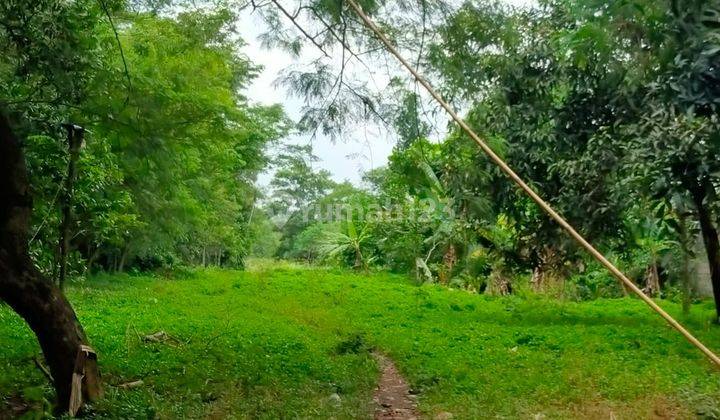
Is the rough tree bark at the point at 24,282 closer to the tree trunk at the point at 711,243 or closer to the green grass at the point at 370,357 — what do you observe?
the green grass at the point at 370,357

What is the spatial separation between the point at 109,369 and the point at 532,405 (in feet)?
13.0

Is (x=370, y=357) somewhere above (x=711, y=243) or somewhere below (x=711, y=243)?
below

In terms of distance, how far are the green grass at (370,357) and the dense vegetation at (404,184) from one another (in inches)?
2.0

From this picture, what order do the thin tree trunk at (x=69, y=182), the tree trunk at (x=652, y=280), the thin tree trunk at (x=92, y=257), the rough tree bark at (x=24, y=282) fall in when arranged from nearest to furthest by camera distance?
the rough tree bark at (x=24, y=282) < the thin tree trunk at (x=69, y=182) < the thin tree trunk at (x=92, y=257) < the tree trunk at (x=652, y=280)

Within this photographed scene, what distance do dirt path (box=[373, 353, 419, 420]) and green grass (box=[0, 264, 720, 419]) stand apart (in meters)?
0.13

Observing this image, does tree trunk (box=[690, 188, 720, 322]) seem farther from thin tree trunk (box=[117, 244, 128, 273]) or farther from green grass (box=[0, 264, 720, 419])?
thin tree trunk (box=[117, 244, 128, 273])

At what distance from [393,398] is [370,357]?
181 cm

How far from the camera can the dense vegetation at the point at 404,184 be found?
199 inches

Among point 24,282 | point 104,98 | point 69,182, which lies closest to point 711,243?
point 104,98

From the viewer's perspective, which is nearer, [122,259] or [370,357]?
[370,357]

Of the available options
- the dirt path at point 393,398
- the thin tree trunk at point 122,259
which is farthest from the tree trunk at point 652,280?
the thin tree trunk at point 122,259

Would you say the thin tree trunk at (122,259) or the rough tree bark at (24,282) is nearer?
the rough tree bark at (24,282)

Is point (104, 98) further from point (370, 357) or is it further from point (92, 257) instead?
point (92, 257)

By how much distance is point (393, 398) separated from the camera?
6742 millimetres
